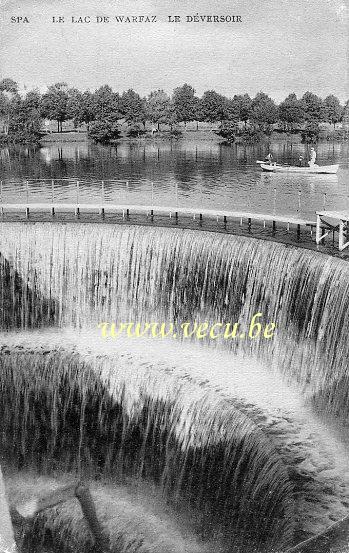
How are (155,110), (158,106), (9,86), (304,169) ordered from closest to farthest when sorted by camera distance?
(304,169), (9,86), (158,106), (155,110)

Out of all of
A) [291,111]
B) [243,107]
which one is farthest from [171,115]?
[291,111]

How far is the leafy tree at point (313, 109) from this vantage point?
222ft

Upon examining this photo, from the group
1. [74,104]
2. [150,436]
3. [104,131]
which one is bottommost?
[150,436]

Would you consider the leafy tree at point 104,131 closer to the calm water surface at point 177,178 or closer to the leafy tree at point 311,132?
the calm water surface at point 177,178

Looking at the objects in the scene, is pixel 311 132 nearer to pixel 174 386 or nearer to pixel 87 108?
pixel 87 108

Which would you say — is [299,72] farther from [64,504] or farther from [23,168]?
[64,504]

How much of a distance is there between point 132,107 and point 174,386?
57589mm

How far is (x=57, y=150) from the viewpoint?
181 feet

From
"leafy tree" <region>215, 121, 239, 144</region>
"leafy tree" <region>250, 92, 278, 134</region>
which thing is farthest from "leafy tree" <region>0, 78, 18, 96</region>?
"leafy tree" <region>250, 92, 278, 134</region>

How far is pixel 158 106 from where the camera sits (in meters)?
69.8

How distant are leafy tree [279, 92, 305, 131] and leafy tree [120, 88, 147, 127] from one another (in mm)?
12810

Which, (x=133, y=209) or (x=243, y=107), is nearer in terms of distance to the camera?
(x=133, y=209)

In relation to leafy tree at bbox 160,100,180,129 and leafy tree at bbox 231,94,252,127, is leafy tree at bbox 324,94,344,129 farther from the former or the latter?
leafy tree at bbox 160,100,180,129

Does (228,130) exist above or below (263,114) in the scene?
→ below
